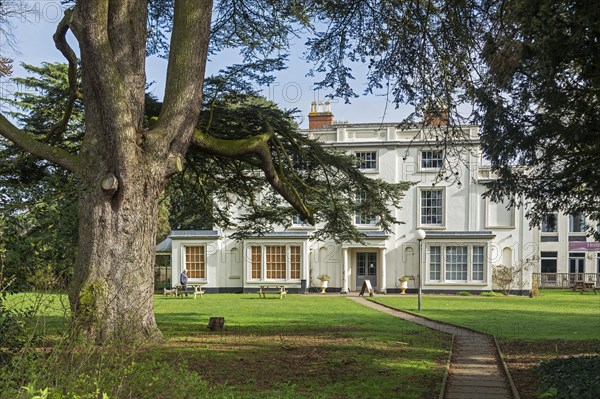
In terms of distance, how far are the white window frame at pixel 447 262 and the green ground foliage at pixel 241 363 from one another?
70.3 ft

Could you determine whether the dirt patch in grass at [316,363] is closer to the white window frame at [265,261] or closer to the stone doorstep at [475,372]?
the stone doorstep at [475,372]

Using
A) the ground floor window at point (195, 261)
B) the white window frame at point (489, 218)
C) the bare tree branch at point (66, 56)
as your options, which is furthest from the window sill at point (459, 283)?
the bare tree branch at point (66, 56)

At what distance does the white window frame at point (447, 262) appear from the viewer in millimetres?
38812

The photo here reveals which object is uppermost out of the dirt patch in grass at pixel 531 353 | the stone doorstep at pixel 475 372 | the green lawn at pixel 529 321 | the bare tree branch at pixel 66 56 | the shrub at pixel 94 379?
the bare tree branch at pixel 66 56

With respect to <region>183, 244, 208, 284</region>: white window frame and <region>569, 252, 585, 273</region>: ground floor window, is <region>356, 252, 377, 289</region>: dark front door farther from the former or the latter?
<region>569, 252, 585, 273</region>: ground floor window

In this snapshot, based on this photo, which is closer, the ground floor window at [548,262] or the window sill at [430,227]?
the window sill at [430,227]

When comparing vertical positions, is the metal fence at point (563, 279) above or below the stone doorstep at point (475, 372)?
below

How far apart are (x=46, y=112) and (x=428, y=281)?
2863 centimetres

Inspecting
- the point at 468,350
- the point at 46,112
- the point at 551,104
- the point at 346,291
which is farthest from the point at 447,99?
the point at 346,291

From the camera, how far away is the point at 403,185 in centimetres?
1560

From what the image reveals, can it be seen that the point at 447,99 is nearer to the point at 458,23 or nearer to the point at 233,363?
the point at 458,23

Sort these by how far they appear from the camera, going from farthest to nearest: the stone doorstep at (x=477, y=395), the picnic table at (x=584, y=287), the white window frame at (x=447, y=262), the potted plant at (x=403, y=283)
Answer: the picnic table at (x=584, y=287), the white window frame at (x=447, y=262), the potted plant at (x=403, y=283), the stone doorstep at (x=477, y=395)

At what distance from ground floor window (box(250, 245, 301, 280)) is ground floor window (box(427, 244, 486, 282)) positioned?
7940 mm

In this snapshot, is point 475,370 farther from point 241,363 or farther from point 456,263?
point 456,263
